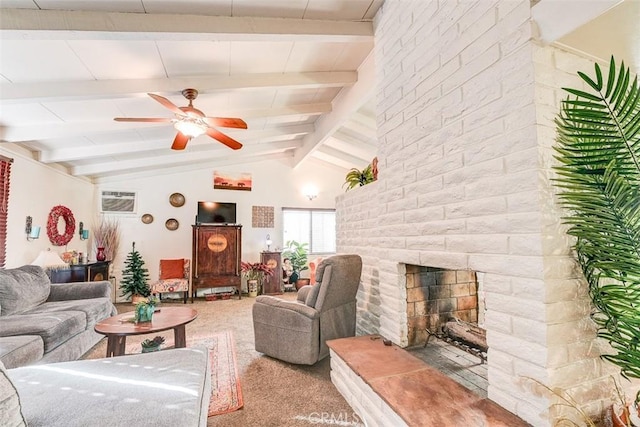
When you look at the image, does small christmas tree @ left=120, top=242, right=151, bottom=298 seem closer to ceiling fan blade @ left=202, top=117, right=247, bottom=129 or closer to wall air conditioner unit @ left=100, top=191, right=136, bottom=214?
wall air conditioner unit @ left=100, top=191, right=136, bottom=214

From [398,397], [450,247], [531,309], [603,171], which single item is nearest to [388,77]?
[450,247]

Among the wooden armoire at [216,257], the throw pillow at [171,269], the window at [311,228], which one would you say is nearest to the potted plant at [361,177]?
the wooden armoire at [216,257]

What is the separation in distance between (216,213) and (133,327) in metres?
3.59

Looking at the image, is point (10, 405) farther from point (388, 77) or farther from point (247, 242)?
point (247, 242)

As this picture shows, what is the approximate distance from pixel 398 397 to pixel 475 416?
13.2 inches

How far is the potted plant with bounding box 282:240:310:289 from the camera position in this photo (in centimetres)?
651

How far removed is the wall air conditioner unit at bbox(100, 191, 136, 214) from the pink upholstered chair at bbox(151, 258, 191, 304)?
1.22 meters

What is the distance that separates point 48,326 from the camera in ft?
8.00

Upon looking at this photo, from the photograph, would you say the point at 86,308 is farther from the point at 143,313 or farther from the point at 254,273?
the point at 254,273

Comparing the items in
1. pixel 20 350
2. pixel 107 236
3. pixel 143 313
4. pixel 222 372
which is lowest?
pixel 222 372

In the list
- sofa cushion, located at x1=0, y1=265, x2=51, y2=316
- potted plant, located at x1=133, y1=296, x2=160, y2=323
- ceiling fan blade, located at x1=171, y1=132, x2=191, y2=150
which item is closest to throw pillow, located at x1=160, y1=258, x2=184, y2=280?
sofa cushion, located at x1=0, y1=265, x2=51, y2=316

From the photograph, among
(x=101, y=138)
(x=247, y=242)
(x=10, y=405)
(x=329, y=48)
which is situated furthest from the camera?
(x=247, y=242)

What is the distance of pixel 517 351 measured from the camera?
4.11 feet

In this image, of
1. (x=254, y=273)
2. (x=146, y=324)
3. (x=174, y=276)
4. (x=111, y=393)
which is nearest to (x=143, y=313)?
(x=146, y=324)
